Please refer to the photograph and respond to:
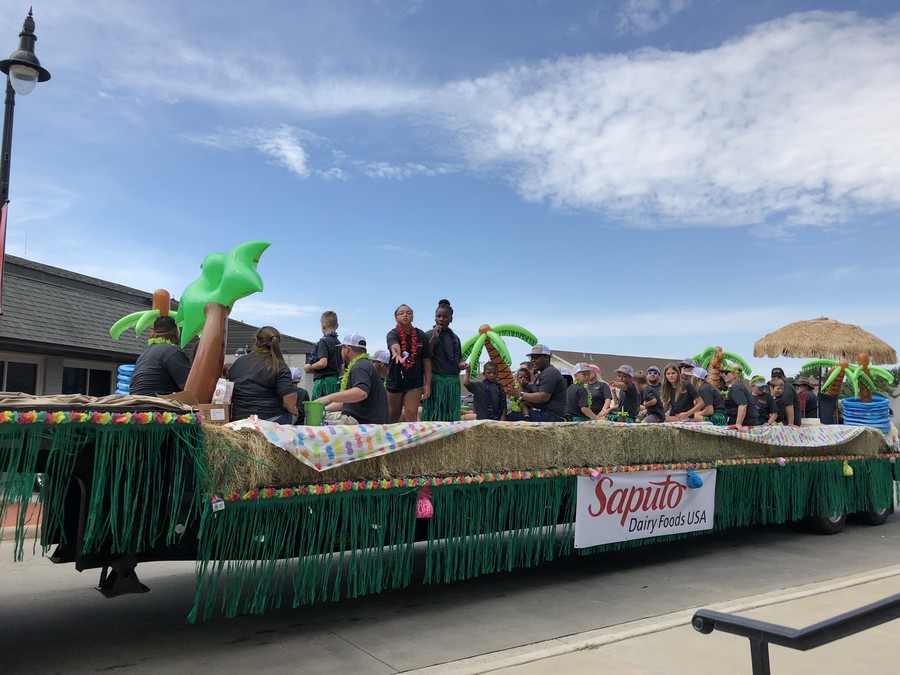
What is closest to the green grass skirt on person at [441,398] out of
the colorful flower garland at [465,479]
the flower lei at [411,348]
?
the flower lei at [411,348]

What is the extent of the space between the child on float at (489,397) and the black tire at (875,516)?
17.4 feet

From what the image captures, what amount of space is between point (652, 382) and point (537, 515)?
16.7 ft

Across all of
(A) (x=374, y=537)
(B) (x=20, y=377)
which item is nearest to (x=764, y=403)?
(A) (x=374, y=537)

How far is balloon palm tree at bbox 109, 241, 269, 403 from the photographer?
5012mm

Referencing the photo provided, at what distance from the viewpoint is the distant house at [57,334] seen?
12805 mm

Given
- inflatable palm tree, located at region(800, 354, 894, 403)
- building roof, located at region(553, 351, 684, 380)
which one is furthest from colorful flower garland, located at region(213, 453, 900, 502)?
building roof, located at region(553, 351, 684, 380)

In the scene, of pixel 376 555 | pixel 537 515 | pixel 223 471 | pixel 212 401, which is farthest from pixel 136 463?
pixel 537 515

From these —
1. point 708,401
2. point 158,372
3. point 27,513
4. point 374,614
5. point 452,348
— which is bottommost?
point 374,614

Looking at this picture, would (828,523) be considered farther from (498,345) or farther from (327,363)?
(327,363)

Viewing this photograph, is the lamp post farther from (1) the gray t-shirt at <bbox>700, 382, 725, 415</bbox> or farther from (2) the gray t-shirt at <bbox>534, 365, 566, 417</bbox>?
(1) the gray t-shirt at <bbox>700, 382, 725, 415</bbox>

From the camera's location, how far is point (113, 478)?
12.8 feet

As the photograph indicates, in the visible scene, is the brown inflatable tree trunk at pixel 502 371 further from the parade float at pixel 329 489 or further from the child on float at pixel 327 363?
the parade float at pixel 329 489

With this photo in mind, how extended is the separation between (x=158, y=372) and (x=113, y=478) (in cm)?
155

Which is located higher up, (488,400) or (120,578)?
(488,400)
